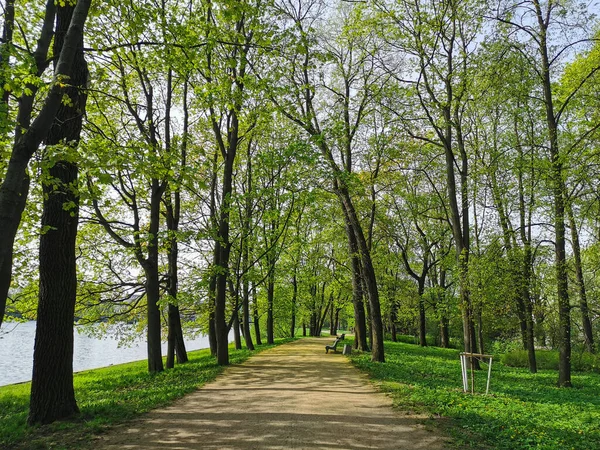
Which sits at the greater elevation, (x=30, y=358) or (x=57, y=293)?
(x=57, y=293)

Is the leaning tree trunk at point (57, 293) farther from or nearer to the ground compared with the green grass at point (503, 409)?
farther from the ground

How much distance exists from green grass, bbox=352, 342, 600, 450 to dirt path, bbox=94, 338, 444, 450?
2.04 ft

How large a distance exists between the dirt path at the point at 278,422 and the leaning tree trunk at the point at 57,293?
4.46 ft

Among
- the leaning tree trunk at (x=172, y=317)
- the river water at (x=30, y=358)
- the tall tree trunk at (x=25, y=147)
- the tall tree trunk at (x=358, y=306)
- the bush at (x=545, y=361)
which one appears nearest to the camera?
the tall tree trunk at (x=25, y=147)

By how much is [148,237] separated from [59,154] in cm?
660

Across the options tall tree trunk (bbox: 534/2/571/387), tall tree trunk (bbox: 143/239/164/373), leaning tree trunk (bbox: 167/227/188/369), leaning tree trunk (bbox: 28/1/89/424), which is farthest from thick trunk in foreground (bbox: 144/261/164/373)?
tall tree trunk (bbox: 534/2/571/387)

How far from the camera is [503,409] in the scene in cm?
752

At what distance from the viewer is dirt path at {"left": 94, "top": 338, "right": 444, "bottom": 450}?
5336 mm

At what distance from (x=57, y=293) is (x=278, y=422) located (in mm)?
4121

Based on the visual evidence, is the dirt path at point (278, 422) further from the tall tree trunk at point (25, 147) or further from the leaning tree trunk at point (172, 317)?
the leaning tree trunk at point (172, 317)

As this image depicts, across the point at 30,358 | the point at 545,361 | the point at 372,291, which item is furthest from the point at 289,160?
the point at 30,358

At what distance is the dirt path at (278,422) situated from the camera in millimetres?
5336

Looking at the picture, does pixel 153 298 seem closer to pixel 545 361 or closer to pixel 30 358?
pixel 545 361

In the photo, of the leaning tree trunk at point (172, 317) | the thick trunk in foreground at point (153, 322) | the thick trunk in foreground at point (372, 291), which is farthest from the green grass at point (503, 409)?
the leaning tree trunk at point (172, 317)
